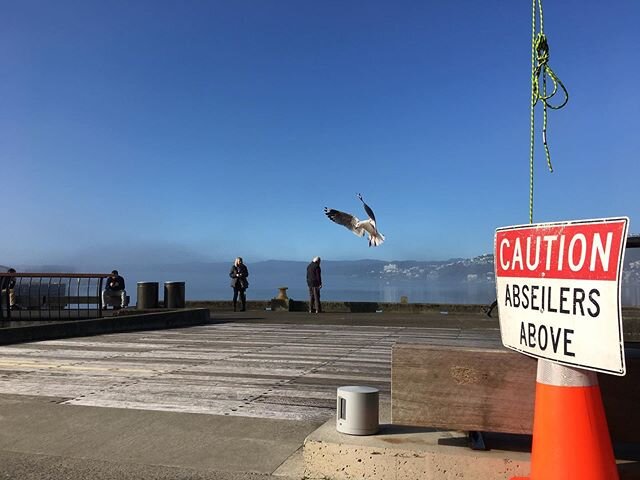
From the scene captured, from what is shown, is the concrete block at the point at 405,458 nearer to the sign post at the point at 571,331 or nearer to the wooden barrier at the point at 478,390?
the wooden barrier at the point at 478,390

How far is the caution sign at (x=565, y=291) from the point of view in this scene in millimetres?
2783

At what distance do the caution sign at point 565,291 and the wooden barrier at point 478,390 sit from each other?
328 mm

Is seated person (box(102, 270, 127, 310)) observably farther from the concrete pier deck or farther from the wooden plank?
the wooden plank

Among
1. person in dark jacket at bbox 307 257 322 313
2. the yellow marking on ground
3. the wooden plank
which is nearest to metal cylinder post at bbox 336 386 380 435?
the wooden plank

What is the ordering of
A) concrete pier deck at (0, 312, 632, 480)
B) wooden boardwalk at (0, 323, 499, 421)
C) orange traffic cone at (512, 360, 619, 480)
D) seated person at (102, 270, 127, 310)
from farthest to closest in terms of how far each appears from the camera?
seated person at (102, 270, 127, 310)
wooden boardwalk at (0, 323, 499, 421)
concrete pier deck at (0, 312, 632, 480)
orange traffic cone at (512, 360, 619, 480)

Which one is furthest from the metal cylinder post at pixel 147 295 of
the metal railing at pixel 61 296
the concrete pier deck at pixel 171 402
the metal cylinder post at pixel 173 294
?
the concrete pier deck at pixel 171 402

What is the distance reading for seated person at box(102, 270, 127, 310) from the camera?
19031mm

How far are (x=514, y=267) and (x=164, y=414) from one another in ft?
13.0

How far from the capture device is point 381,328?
1593 cm

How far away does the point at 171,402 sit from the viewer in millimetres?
6469

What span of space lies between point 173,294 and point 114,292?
328 centimetres

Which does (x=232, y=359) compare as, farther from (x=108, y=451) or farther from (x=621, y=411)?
(x=621, y=411)

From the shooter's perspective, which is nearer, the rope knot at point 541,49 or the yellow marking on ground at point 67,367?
the rope knot at point 541,49

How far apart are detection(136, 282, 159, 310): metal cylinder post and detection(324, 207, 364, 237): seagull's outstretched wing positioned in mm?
7599
